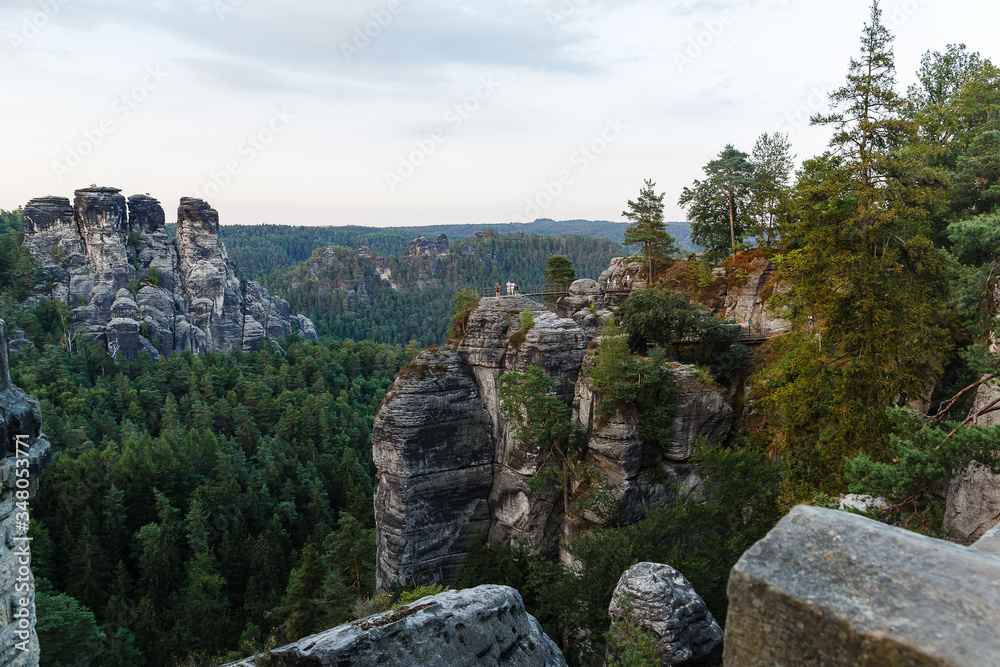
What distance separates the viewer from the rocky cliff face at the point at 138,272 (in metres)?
74.0

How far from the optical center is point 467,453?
2403 centimetres

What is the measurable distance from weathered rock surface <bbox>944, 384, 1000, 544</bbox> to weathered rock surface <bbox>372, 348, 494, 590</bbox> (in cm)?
1674

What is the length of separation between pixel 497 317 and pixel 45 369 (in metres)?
57.1

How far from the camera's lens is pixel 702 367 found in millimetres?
21250

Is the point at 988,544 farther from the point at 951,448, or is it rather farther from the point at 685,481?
the point at 685,481

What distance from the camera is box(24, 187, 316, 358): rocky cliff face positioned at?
74000 mm

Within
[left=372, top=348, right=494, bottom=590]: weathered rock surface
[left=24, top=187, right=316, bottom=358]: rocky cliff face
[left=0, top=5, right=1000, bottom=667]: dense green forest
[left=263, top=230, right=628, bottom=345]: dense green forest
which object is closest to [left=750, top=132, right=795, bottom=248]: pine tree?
[left=0, top=5, right=1000, bottom=667]: dense green forest

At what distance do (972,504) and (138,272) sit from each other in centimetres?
9489

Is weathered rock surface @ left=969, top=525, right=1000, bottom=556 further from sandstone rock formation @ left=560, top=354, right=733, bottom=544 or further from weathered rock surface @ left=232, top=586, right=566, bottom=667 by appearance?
sandstone rock formation @ left=560, top=354, right=733, bottom=544

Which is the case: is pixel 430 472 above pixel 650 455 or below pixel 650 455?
below

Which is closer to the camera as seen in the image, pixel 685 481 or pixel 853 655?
pixel 853 655

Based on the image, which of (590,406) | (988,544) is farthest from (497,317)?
(988,544)

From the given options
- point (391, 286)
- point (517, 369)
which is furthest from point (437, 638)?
point (391, 286)

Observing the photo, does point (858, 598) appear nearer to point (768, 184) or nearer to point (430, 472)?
point (430, 472)
